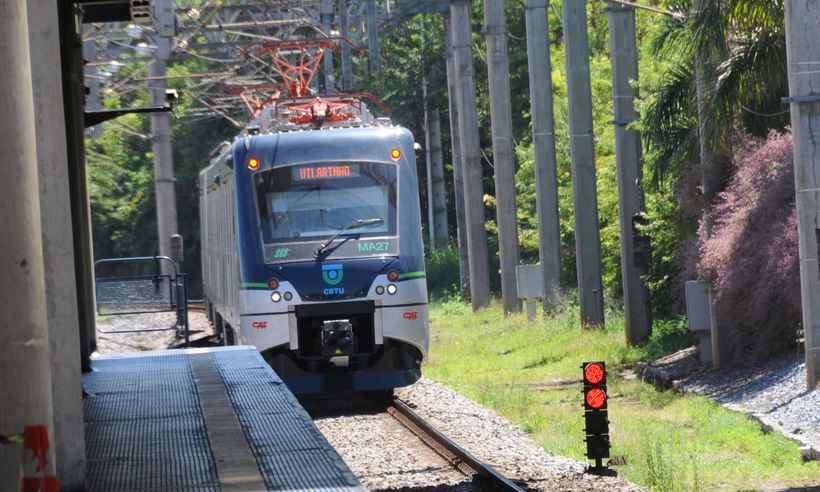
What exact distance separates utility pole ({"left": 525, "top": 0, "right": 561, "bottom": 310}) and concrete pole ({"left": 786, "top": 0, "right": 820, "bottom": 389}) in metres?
12.4

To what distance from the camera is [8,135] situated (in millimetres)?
6125

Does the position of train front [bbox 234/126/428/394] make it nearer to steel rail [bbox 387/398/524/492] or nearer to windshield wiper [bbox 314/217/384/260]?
windshield wiper [bbox 314/217/384/260]

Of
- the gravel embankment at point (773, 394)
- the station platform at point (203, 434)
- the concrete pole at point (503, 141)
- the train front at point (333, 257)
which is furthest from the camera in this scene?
the concrete pole at point (503, 141)

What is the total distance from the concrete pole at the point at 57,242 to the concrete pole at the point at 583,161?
763 inches

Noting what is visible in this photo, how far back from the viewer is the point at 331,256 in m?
18.8


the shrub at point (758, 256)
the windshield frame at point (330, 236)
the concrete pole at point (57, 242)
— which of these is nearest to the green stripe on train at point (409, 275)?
the windshield frame at point (330, 236)

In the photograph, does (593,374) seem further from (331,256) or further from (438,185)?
(438,185)

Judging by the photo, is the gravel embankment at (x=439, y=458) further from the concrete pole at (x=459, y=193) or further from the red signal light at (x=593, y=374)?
the concrete pole at (x=459, y=193)

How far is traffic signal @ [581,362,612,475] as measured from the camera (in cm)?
1359

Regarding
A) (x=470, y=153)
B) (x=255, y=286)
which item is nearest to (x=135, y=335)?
(x=470, y=153)

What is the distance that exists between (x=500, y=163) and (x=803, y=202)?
683 inches

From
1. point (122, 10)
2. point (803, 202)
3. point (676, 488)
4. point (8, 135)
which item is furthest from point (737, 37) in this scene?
point (8, 135)

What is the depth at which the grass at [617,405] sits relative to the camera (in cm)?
1355

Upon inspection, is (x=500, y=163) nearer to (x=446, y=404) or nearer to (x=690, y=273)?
(x=690, y=273)
